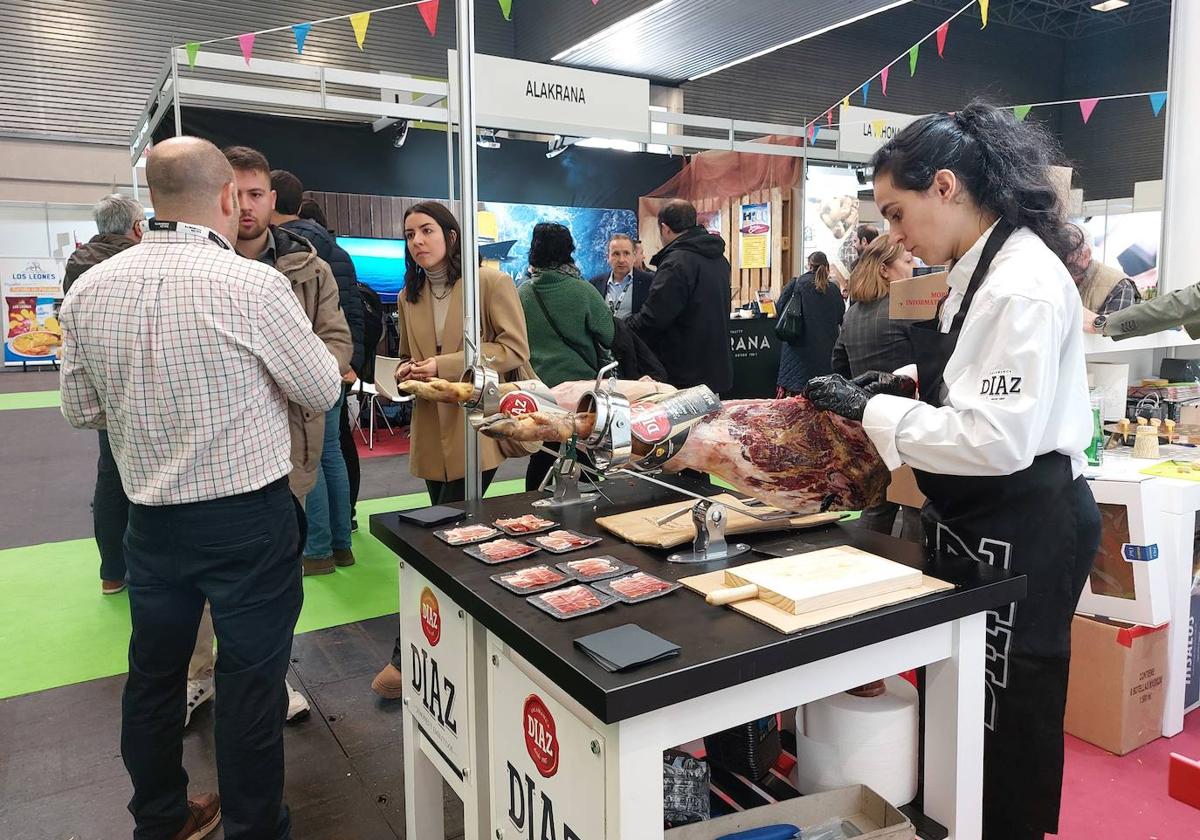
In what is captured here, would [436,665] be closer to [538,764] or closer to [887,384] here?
[538,764]

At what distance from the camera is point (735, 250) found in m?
7.04

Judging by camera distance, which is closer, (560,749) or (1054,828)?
(560,749)

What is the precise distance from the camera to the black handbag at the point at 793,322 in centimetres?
504

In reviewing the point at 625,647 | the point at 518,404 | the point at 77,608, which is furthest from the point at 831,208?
the point at 625,647

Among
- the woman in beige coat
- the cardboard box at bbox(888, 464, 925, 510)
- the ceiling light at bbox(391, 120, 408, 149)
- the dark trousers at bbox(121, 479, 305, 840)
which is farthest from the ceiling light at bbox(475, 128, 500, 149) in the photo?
the dark trousers at bbox(121, 479, 305, 840)

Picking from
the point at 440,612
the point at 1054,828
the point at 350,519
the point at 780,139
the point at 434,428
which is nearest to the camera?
the point at 1054,828

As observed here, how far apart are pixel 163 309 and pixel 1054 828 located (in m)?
1.87

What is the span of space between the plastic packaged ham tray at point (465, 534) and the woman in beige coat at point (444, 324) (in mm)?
750

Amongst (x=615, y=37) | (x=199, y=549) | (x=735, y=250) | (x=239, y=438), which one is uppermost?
(x=615, y=37)

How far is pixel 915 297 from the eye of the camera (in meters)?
2.63

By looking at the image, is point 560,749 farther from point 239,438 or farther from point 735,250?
point 735,250

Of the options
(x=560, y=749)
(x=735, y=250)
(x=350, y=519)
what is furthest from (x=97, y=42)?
(x=560, y=749)

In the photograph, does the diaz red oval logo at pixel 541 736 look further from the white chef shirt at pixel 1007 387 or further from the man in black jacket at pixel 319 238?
the man in black jacket at pixel 319 238

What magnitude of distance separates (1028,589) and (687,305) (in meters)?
2.51
